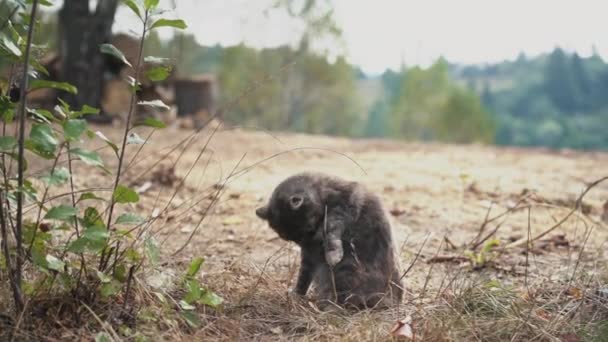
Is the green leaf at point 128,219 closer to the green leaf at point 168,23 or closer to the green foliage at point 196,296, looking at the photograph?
the green foliage at point 196,296

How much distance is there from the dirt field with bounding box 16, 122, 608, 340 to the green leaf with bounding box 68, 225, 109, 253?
0.48m

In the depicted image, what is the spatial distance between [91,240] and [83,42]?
37.0ft

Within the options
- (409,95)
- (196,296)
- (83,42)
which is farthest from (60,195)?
(409,95)

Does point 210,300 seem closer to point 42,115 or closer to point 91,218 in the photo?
point 91,218

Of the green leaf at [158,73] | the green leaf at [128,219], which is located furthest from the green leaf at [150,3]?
the green leaf at [128,219]

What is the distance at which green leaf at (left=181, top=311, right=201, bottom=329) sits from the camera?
2.56 m

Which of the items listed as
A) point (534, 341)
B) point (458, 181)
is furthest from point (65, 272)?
point (458, 181)

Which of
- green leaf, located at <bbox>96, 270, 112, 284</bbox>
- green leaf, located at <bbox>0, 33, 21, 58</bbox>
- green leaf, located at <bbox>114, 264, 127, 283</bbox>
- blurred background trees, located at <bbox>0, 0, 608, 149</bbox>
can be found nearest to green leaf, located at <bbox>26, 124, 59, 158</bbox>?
green leaf, located at <bbox>0, 33, 21, 58</bbox>

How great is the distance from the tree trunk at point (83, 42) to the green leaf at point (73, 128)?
10.8 meters

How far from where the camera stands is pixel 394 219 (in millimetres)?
5516

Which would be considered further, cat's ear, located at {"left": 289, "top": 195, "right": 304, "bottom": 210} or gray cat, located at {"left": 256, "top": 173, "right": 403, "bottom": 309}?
cat's ear, located at {"left": 289, "top": 195, "right": 304, "bottom": 210}

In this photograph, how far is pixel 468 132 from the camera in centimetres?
3750

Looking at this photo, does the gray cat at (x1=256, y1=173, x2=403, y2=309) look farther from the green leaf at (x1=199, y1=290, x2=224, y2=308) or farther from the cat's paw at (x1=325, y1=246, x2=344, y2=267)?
the green leaf at (x1=199, y1=290, x2=224, y2=308)

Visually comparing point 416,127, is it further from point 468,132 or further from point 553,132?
point 553,132
